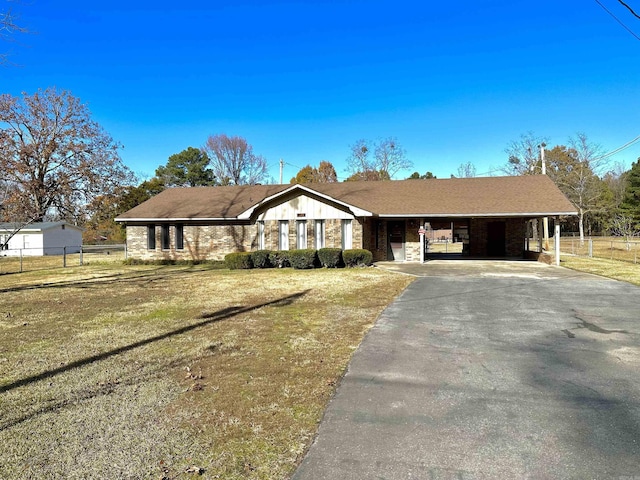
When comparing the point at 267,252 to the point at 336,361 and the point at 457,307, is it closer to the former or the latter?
the point at 457,307

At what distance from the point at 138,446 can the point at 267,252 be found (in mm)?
15281

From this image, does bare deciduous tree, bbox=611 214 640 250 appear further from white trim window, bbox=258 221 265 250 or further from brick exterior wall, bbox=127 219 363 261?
white trim window, bbox=258 221 265 250

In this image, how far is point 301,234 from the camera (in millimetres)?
19469

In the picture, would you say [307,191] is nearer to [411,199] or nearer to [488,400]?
[411,199]

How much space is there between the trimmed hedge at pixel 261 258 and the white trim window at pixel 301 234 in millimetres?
1561

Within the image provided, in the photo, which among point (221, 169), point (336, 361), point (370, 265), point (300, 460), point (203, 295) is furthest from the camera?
Result: point (221, 169)

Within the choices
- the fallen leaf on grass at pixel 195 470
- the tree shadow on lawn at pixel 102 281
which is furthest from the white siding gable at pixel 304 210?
the fallen leaf on grass at pixel 195 470

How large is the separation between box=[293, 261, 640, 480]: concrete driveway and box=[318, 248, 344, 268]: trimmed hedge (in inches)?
362

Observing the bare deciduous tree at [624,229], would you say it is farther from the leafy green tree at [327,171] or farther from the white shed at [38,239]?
the white shed at [38,239]

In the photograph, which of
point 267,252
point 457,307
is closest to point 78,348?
point 457,307

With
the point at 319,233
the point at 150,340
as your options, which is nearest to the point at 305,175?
the point at 319,233

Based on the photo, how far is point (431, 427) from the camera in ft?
11.6

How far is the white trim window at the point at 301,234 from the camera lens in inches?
763

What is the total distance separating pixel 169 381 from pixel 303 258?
42.4 ft
